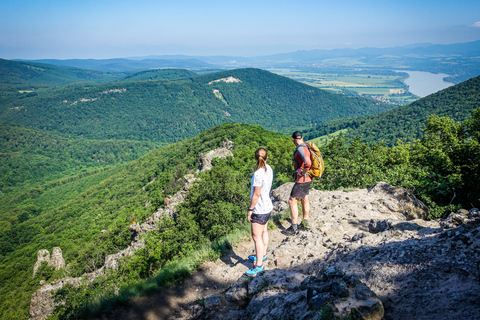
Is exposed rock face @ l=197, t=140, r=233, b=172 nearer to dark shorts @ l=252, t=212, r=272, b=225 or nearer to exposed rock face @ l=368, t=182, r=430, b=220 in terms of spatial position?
exposed rock face @ l=368, t=182, r=430, b=220

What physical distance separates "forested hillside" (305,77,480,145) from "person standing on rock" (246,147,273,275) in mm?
91656

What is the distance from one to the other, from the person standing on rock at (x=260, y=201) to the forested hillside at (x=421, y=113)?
91.7 m

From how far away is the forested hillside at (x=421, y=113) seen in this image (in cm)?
8736

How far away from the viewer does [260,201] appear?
5.86m

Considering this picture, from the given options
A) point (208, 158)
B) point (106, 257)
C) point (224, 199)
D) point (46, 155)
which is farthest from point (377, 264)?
point (46, 155)

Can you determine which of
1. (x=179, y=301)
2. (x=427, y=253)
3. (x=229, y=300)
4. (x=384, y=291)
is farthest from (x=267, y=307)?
(x=427, y=253)

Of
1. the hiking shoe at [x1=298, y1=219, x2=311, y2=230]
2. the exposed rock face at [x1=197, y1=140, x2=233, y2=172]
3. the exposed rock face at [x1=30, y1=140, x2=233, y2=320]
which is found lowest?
the exposed rock face at [x1=30, y1=140, x2=233, y2=320]

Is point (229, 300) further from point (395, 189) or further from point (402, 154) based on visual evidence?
point (402, 154)

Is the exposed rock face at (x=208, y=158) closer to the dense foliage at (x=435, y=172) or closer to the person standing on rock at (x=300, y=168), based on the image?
the dense foliage at (x=435, y=172)

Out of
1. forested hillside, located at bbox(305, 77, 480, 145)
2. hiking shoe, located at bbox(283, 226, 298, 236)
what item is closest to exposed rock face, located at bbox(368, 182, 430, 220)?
hiking shoe, located at bbox(283, 226, 298, 236)

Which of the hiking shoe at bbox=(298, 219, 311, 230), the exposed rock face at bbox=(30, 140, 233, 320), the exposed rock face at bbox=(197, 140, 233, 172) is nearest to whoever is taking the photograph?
the hiking shoe at bbox=(298, 219, 311, 230)

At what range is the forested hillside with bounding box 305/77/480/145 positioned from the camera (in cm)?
8736

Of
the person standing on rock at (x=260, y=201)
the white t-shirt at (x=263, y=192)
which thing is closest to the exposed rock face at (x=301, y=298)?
the person standing on rock at (x=260, y=201)

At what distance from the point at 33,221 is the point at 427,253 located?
11080cm
